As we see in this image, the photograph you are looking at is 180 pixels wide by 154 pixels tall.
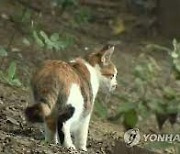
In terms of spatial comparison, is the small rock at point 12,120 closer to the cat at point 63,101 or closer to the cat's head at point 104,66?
the cat at point 63,101

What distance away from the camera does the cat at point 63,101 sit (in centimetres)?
439

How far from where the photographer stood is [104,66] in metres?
5.51

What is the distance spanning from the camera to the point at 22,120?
5336 millimetres

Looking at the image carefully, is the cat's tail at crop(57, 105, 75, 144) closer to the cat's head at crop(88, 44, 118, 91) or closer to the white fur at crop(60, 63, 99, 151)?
the white fur at crop(60, 63, 99, 151)

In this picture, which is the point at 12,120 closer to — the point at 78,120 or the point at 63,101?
the point at 78,120

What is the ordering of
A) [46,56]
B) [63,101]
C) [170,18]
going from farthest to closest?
[170,18] < [46,56] < [63,101]

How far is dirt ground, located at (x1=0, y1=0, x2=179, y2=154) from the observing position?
15.1 ft

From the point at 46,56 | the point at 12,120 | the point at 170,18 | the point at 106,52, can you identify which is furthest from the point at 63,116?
the point at 170,18

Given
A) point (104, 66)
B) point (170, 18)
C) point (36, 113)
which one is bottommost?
point (36, 113)

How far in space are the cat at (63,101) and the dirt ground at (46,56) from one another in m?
0.13

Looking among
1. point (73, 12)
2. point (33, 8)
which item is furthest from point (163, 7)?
point (33, 8)

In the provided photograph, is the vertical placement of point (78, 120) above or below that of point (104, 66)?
below

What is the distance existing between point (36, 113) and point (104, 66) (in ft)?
4.82

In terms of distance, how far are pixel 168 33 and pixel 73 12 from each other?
165cm
